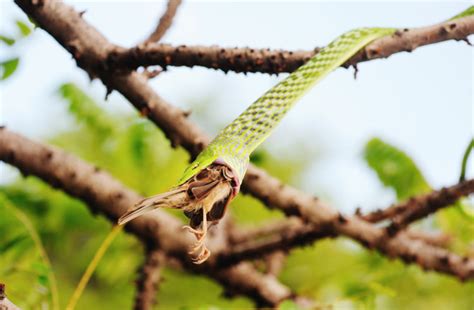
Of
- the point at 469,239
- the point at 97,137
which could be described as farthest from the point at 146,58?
the point at 469,239

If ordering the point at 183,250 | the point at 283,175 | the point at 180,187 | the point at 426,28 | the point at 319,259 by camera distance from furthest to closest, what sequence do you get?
1. the point at 283,175
2. the point at 319,259
3. the point at 183,250
4. the point at 426,28
5. the point at 180,187

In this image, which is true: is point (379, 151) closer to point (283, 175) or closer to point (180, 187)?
point (180, 187)

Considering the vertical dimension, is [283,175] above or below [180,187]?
above

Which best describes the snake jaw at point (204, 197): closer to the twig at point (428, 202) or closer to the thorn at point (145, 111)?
the thorn at point (145, 111)

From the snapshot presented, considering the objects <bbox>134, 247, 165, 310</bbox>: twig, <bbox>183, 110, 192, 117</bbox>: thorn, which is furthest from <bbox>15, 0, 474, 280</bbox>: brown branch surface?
<bbox>134, 247, 165, 310</bbox>: twig

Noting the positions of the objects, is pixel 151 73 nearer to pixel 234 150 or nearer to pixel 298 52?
pixel 298 52

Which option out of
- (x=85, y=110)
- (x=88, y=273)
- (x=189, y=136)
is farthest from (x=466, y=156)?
(x=85, y=110)

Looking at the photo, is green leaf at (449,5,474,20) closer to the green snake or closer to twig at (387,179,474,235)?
the green snake

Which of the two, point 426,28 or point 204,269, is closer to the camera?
point 426,28
